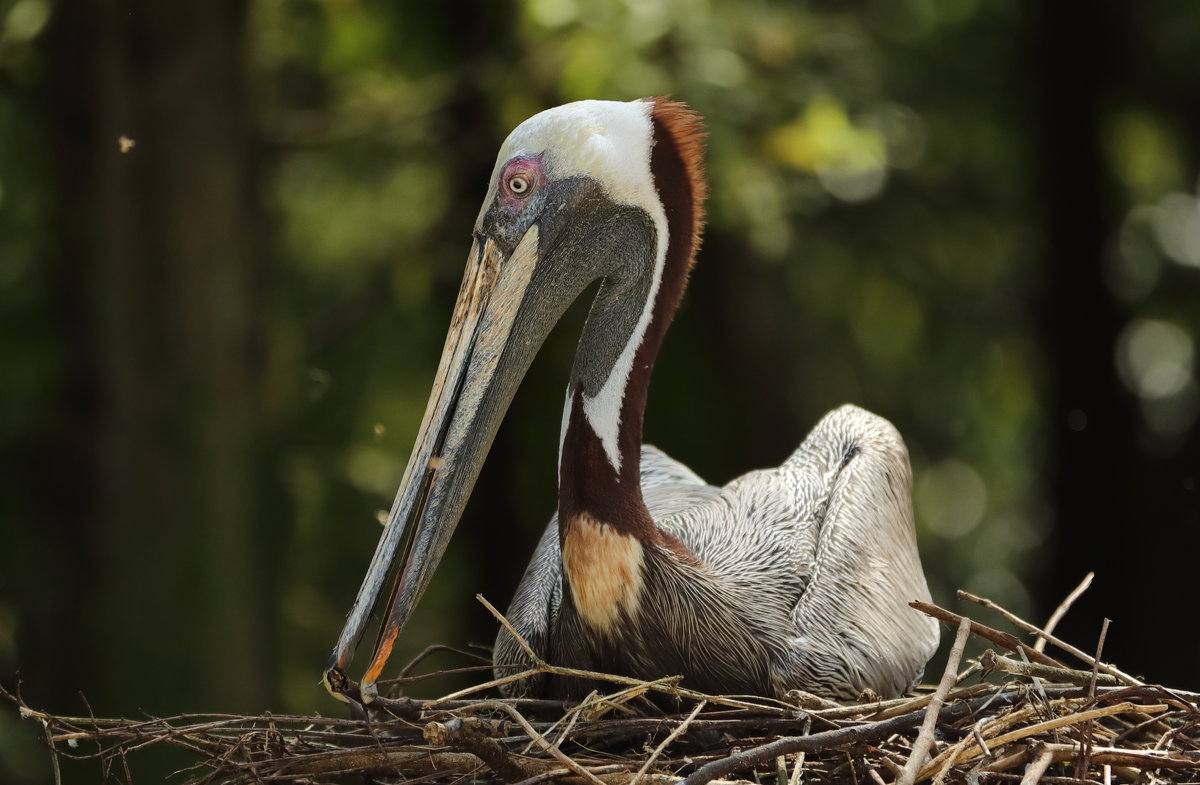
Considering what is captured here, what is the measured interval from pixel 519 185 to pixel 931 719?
2108 millimetres

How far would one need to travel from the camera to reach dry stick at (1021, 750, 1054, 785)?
4.22m

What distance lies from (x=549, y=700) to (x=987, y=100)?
32.8 ft

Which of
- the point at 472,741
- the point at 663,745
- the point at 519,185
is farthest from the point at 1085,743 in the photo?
the point at 519,185

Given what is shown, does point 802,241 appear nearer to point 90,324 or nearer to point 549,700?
point 90,324

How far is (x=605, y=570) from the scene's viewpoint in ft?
16.9

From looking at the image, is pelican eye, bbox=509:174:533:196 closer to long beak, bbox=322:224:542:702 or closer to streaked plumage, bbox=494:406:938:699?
long beak, bbox=322:224:542:702

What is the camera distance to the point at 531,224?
205 inches

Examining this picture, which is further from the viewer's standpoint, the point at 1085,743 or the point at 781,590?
the point at 781,590

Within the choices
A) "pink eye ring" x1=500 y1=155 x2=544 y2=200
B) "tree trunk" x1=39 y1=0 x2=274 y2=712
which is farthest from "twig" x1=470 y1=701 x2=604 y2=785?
"tree trunk" x1=39 y1=0 x2=274 y2=712

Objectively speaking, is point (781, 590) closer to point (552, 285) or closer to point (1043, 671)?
point (1043, 671)

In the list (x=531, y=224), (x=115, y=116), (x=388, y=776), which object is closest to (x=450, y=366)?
(x=531, y=224)

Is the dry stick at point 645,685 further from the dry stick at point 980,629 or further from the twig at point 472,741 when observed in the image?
the dry stick at point 980,629

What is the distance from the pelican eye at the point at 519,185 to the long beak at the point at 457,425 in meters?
0.12

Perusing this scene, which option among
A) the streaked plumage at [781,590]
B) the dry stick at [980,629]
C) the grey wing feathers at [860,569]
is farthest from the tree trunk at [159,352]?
the dry stick at [980,629]
